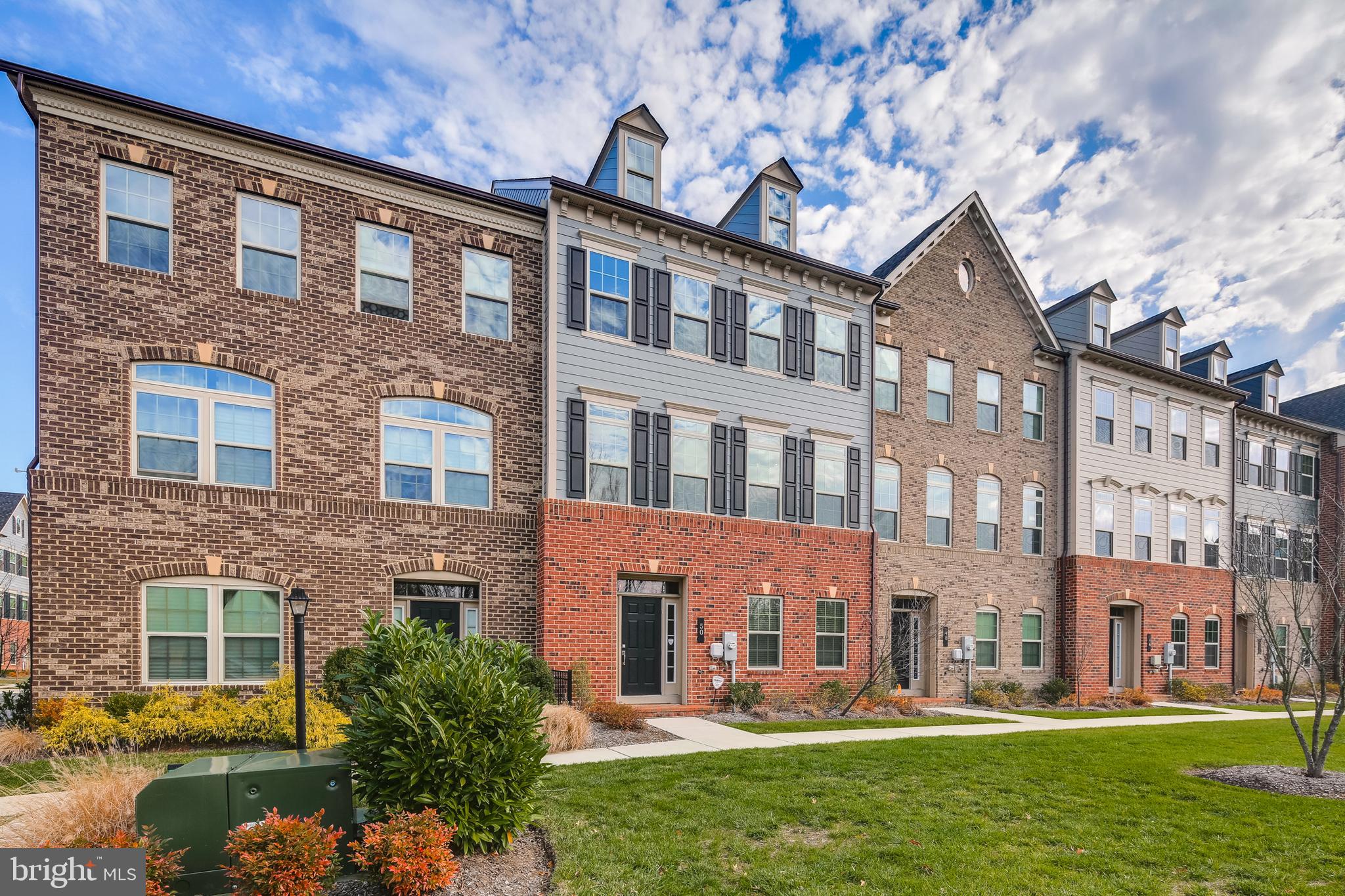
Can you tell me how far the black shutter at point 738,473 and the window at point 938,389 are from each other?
5.89m

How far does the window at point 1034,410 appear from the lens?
68.2 ft

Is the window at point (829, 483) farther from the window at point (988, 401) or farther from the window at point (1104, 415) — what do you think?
the window at point (1104, 415)

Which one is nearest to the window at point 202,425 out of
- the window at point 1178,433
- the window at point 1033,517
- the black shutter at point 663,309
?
the black shutter at point 663,309

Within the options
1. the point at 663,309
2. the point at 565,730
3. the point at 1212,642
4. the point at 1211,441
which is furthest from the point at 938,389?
the point at 1212,642

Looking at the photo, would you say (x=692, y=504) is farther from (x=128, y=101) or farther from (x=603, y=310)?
(x=128, y=101)

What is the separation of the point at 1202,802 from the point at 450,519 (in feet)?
37.1

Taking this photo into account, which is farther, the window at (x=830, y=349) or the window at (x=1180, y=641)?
the window at (x=1180, y=641)

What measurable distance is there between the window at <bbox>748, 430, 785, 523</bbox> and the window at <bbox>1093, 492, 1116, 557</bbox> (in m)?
10.9

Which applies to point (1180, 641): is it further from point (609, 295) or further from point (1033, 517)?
point (609, 295)

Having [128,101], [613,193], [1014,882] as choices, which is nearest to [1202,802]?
[1014,882]

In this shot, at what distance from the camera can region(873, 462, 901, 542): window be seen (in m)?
18.0

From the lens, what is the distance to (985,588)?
19375mm

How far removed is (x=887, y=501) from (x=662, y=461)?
638 cm

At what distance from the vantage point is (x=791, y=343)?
16766 mm
